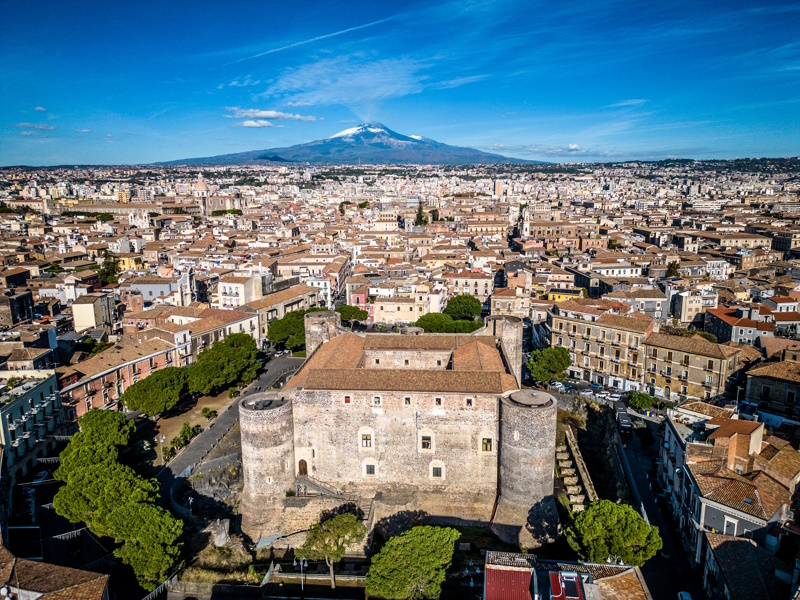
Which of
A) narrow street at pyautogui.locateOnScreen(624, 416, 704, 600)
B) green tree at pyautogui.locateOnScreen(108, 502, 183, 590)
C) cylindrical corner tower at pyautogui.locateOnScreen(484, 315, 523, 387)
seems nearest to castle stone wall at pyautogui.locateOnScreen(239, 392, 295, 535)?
green tree at pyautogui.locateOnScreen(108, 502, 183, 590)

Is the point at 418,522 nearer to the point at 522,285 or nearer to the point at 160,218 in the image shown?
the point at 522,285

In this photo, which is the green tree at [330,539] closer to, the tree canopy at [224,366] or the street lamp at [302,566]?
the street lamp at [302,566]

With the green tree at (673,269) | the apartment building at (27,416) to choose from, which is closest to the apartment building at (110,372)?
the apartment building at (27,416)

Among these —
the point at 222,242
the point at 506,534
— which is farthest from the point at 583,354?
the point at 222,242

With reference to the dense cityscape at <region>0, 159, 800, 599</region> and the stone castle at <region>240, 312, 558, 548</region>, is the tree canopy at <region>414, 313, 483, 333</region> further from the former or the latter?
the stone castle at <region>240, 312, 558, 548</region>

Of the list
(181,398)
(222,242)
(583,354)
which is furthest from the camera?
(222,242)

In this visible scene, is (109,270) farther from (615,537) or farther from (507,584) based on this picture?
(507,584)
